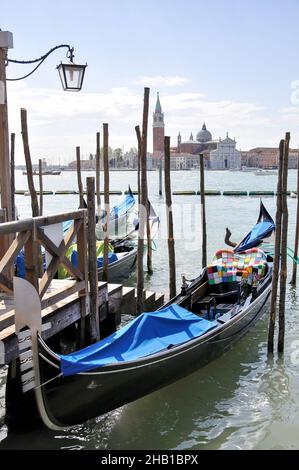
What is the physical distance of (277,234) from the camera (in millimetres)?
4309

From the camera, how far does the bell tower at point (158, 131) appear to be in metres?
70.3

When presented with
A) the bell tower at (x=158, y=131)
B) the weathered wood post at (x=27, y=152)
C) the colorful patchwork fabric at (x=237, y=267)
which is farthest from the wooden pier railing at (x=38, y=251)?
the bell tower at (x=158, y=131)

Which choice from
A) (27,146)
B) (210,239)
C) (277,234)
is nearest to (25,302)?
(277,234)

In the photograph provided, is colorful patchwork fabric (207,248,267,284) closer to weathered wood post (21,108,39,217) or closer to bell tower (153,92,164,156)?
weathered wood post (21,108,39,217)

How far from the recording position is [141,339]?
344 centimetres

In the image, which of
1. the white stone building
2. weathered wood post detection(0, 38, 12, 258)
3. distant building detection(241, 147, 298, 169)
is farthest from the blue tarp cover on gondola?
the white stone building

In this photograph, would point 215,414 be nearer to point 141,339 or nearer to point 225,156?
point 141,339

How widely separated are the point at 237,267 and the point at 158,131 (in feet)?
227

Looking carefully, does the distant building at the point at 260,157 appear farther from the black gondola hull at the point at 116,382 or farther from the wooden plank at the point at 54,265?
the wooden plank at the point at 54,265

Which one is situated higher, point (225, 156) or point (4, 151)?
point (225, 156)

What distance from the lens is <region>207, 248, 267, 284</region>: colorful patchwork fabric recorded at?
5500mm

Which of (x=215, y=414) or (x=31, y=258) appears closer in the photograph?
(x=31, y=258)

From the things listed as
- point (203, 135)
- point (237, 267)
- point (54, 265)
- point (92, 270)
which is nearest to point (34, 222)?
point (54, 265)

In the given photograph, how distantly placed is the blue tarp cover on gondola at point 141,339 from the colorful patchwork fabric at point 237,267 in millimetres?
1517
